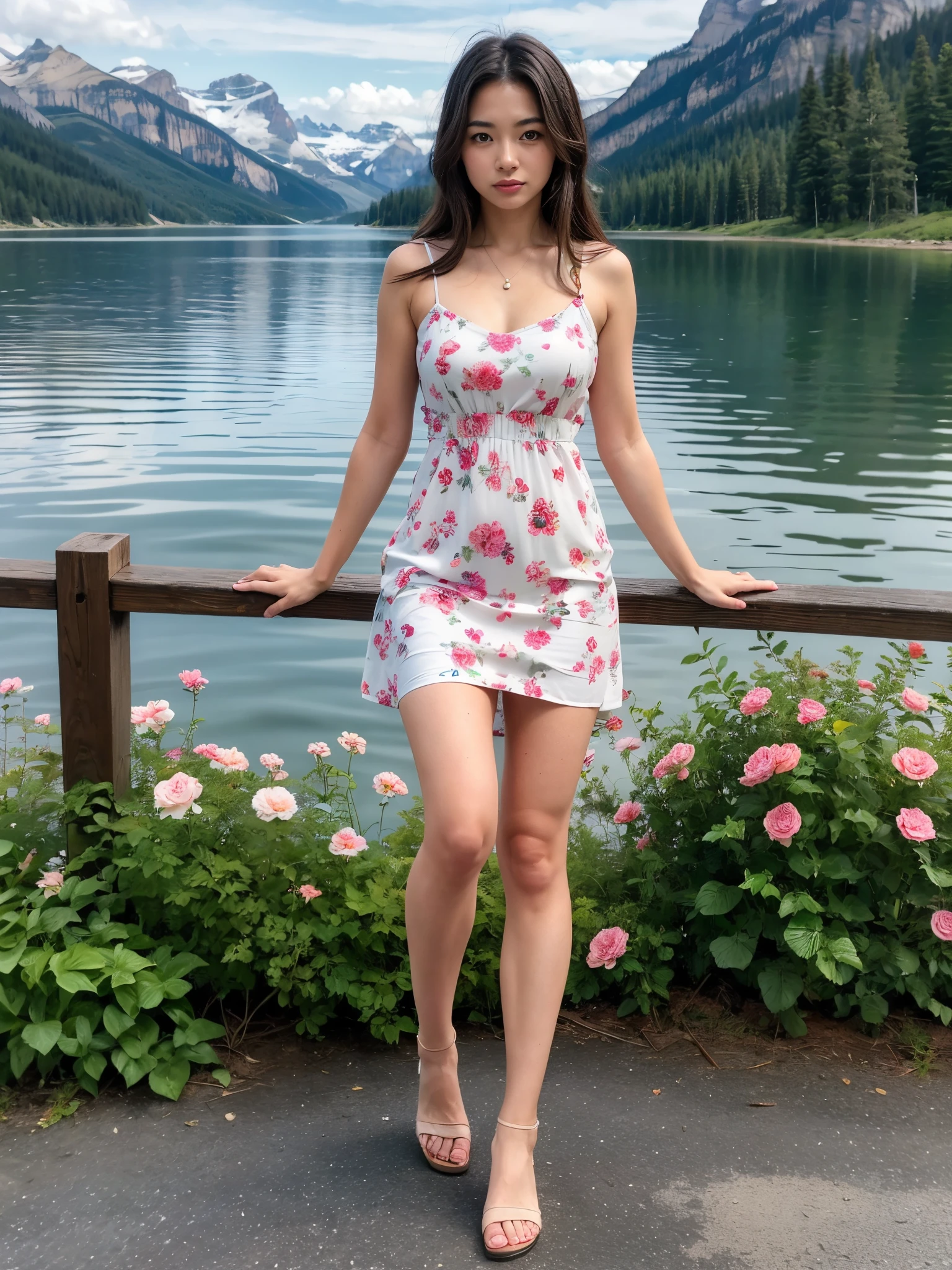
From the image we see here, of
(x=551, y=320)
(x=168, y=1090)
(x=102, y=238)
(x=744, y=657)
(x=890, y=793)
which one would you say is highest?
(x=102, y=238)

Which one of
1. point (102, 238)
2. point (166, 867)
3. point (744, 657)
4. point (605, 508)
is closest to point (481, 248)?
point (166, 867)

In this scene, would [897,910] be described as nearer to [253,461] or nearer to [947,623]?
[947,623]

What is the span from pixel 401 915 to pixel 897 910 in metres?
1.10

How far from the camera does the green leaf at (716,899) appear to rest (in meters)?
2.77

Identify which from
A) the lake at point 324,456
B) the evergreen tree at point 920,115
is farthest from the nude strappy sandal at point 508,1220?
the evergreen tree at point 920,115

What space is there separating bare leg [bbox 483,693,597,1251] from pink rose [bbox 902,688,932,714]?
978 millimetres

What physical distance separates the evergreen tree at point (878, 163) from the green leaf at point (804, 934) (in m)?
88.1

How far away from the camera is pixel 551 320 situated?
237 cm

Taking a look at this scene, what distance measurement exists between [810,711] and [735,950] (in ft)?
1.83

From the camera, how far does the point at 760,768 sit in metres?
2.76

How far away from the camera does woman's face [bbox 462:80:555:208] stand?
7.68ft

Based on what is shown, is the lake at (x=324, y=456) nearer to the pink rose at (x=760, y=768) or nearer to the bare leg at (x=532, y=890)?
the pink rose at (x=760, y=768)

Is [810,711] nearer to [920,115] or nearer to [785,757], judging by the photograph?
[785,757]

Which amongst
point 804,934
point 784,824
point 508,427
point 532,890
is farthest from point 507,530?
point 804,934
